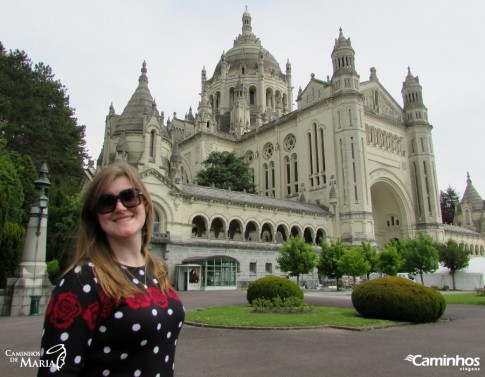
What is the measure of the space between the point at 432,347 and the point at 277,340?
391 cm

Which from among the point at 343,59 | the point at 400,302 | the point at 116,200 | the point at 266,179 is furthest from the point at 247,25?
the point at 116,200

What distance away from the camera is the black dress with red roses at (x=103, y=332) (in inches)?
82.7

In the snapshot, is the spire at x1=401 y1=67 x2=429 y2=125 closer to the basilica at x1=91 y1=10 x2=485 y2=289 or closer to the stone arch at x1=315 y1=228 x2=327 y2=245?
the basilica at x1=91 y1=10 x2=485 y2=289

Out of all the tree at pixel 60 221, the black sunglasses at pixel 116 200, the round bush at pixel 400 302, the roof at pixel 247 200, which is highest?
the roof at pixel 247 200

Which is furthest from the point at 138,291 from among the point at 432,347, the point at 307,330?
the point at 307,330

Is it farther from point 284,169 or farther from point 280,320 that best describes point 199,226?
point 280,320

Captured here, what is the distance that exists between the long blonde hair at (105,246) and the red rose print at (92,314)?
100 millimetres

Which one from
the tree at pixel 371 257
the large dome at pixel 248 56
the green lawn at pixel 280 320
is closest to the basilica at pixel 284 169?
the large dome at pixel 248 56

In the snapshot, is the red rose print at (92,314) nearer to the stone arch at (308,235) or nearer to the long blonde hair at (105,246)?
the long blonde hair at (105,246)

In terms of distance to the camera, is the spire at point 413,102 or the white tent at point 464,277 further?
the spire at point 413,102

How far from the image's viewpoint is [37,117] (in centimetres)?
3959

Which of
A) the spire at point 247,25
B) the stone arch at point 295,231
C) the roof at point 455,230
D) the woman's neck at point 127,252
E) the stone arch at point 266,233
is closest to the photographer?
the woman's neck at point 127,252

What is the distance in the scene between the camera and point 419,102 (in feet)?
199

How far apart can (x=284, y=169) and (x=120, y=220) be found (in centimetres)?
5573
